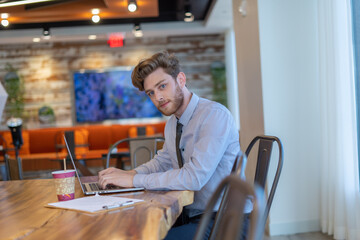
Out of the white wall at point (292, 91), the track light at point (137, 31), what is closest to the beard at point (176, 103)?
the white wall at point (292, 91)

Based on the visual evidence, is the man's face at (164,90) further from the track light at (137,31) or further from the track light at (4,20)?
the track light at (137,31)

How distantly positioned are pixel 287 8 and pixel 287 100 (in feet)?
2.49

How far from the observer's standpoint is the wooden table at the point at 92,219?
117 cm

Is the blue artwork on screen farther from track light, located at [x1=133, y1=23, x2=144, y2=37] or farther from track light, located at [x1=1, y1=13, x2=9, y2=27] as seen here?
track light, located at [x1=1, y1=13, x2=9, y2=27]

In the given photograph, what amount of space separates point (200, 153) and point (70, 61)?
7.95 meters


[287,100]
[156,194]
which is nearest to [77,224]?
[156,194]

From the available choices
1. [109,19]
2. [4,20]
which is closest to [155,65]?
[4,20]

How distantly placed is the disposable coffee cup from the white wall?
232 cm

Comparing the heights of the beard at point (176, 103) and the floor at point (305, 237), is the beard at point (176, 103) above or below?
above

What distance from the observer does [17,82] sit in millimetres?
9125

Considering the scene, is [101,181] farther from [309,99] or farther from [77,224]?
[309,99]

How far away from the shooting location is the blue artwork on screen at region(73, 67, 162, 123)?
9.27 meters

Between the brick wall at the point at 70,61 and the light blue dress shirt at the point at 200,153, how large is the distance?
7089mm

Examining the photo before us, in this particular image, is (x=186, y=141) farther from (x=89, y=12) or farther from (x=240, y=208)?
(x=89, y=12)
